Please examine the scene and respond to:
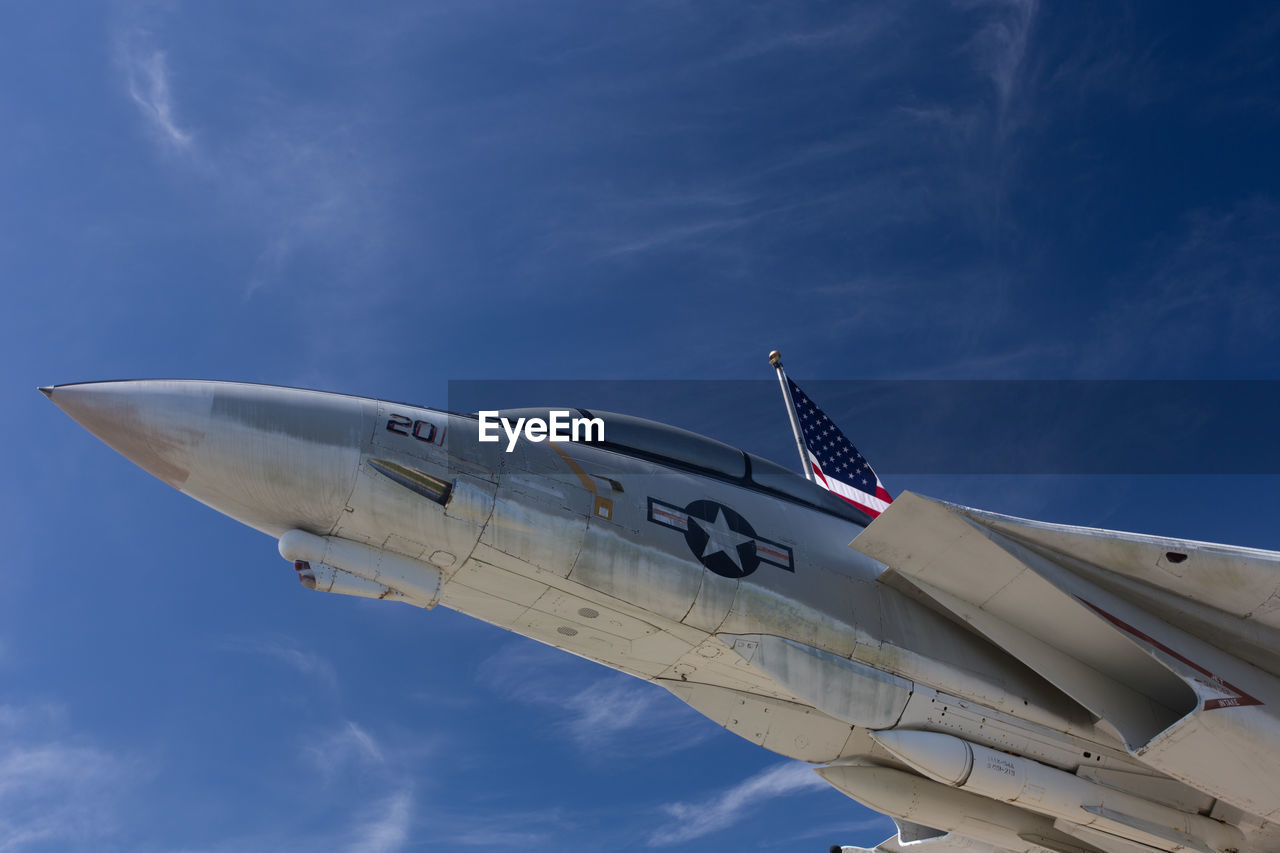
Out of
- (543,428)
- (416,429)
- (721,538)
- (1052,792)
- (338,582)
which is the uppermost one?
(543,428)

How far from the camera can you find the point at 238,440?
348 inches

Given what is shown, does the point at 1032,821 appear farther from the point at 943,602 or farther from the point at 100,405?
the point at 100,405

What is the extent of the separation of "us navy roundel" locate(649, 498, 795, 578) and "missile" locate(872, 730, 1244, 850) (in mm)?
2186

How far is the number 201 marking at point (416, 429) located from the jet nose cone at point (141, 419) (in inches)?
63.4

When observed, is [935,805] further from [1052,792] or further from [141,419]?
[141,419]

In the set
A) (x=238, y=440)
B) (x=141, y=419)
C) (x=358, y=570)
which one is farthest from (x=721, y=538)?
(x=141, y=419)

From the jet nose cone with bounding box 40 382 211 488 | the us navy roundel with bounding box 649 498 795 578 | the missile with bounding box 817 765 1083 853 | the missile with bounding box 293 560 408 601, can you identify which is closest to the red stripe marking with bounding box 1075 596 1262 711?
the missile with bounding box 817 765 1083 853

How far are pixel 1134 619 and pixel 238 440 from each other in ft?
29.0

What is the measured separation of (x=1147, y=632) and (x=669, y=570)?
193 inches

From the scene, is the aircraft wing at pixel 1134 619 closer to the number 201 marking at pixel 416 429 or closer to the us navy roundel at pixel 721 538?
the us navy roundel at pixel 721 538

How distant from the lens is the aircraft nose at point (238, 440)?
8633 mm

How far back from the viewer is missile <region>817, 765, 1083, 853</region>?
11.7m

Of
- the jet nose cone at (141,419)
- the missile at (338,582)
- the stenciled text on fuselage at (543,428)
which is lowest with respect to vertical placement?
the missile at (338,582)

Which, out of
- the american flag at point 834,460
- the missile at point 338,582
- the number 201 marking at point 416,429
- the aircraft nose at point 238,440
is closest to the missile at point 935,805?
the american flag at point 834,460
